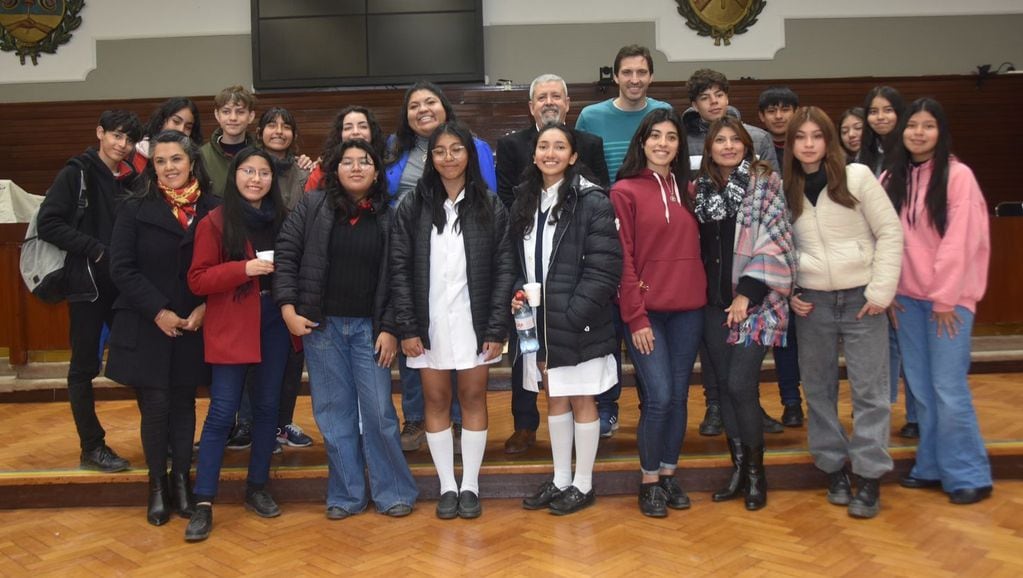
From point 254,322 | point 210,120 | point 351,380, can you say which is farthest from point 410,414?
point 210,120

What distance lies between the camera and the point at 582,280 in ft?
9.80

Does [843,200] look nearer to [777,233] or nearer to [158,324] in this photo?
[777,233]

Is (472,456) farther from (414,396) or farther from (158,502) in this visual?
(158,502)

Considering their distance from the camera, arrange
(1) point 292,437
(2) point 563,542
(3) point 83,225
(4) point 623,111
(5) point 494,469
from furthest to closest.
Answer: (1) point 292,437 → (4) point 623,111 → (3) point 83,225 → (5) point 494,469 → (2) point 563,542

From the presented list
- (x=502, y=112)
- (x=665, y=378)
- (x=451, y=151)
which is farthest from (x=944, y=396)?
(x=502, y=112)

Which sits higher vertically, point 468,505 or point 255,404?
point 255,404

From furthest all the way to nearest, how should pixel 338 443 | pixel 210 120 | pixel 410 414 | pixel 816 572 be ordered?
pixel 210 120 < pixel 410 414 < pixel 338 443 < pixel 816 572

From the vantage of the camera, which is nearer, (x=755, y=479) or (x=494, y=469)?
(x=755, y=479)

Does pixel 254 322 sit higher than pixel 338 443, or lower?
higher

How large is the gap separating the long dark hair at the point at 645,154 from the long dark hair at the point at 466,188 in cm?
54

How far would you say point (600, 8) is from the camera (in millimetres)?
8719

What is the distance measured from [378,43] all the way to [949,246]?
6.54 meters

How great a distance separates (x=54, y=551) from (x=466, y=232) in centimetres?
182

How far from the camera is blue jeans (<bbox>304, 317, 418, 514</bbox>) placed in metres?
3.14
